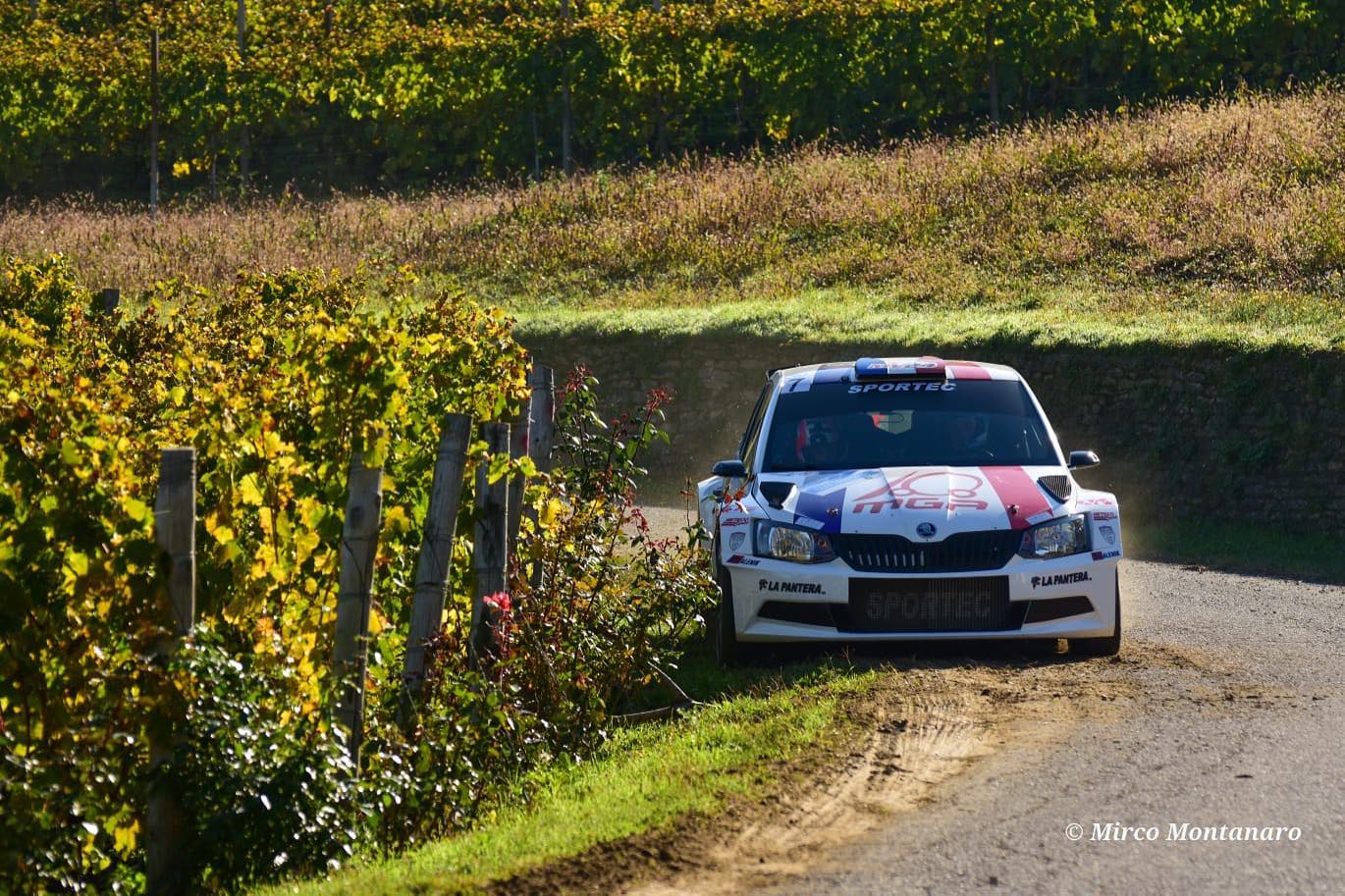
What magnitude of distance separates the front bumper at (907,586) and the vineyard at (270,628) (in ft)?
1.27

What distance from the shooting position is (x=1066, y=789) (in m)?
7.36

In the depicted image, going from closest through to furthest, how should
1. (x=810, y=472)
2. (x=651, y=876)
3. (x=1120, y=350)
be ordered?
(x=651, y=876)
(x=810, y=472)
(x=1120, y=350)

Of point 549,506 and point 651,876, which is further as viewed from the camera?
point 549,506

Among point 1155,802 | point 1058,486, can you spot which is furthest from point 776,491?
point 1155,802

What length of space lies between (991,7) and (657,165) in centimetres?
701

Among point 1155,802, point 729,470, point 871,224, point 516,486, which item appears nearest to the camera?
point 1155,802

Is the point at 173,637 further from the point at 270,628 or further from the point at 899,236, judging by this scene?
the point at 899,236

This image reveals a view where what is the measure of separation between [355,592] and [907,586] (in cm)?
377

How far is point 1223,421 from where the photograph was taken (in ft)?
57.5

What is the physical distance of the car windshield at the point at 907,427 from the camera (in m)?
11.1

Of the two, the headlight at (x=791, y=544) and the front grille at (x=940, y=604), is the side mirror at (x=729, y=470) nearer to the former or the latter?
the headlight at (x=791, y=544)

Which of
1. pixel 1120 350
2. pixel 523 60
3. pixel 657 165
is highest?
pixel 523 60

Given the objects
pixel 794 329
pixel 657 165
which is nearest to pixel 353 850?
pixel 794 329

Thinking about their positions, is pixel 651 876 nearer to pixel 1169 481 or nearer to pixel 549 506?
pixel 549 506
